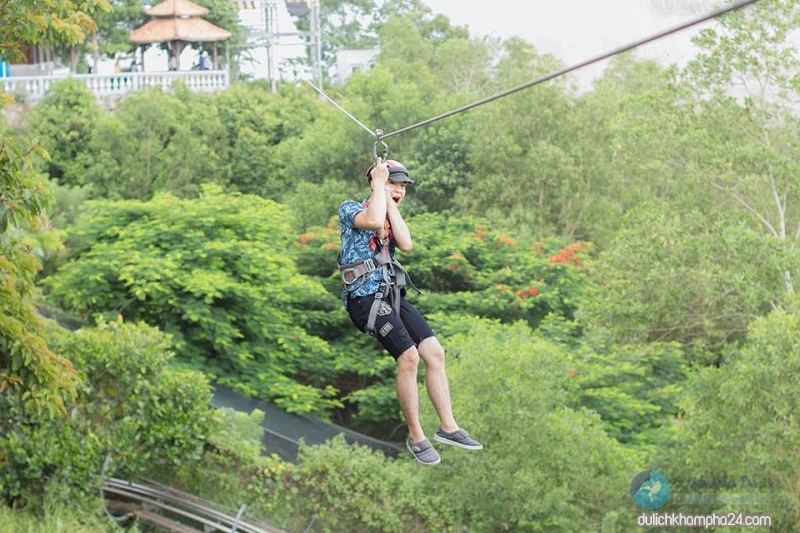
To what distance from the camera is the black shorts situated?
5645mm

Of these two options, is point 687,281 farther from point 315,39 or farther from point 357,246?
point 315,39

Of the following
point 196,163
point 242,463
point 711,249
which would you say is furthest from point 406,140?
point 242,463

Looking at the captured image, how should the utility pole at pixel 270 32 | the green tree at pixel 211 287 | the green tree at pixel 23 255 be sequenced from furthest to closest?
the utility pole at pixel 270 32 < the green tree at pixel 211 287 < the green tree at pixel 23 255

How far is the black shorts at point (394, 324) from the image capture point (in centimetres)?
564

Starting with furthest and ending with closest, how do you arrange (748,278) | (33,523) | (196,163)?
(196,163)
(748,278)
(33,523)

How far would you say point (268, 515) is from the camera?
16031 millimetres

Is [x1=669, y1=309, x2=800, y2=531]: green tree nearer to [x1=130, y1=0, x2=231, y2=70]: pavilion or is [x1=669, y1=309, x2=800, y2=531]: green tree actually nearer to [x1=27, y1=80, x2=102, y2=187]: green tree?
[x1=27, y1=80, x2=102, y2=187]: green tree

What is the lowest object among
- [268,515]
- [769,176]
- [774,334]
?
[268,515]

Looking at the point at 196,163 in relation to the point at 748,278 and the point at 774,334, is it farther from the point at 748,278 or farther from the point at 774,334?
the point at 774,334

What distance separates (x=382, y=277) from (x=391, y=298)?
10cm

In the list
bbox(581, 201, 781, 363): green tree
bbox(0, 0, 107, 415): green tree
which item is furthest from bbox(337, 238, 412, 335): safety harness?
bbox(581, 201, 781, 363): green tree

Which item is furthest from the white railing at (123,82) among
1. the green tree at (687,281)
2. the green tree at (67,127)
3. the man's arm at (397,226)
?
the man's arm at (397,226)

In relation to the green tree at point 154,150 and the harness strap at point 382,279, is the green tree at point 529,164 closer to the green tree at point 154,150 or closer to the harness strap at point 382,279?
the green tree at point 154,150

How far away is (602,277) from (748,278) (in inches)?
83.1
